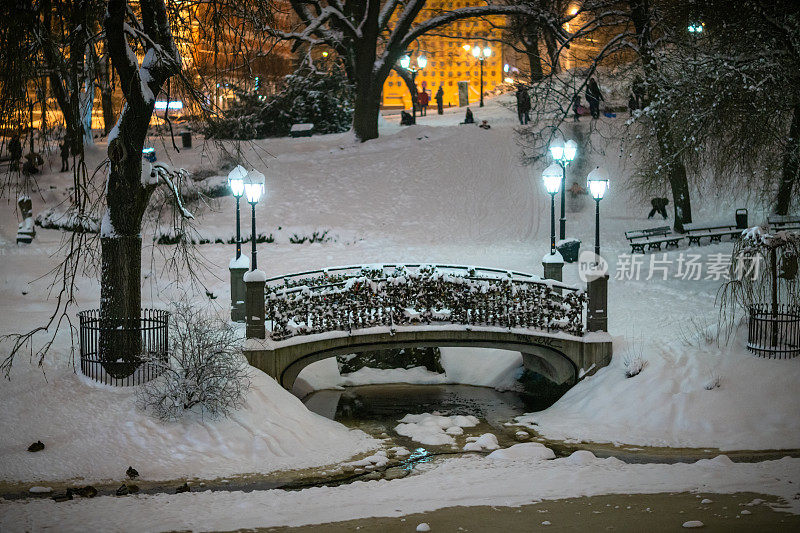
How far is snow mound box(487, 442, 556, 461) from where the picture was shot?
15.5m

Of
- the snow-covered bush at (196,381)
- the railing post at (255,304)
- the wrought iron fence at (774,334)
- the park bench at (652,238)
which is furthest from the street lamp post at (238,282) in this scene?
the park bench at (652,238)

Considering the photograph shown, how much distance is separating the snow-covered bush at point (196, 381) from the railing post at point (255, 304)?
160cm

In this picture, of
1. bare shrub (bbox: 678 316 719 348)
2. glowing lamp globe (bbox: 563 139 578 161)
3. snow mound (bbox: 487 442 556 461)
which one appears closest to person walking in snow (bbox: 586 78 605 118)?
glowing lamp globe (bbox: 563 139 578 161)

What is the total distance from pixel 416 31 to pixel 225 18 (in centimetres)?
2493

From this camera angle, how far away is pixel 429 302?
63.9 feet

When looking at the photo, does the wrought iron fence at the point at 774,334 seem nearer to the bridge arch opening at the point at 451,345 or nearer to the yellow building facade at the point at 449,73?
the bridge arch opening at the point at 451,345

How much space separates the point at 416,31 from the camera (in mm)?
39625

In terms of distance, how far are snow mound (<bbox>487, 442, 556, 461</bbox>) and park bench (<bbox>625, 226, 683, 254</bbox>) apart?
13.5 m

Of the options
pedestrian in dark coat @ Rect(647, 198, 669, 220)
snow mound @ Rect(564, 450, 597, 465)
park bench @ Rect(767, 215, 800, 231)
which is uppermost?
pedestrian in dark coat @ Rect(647, 198, 669, 220)

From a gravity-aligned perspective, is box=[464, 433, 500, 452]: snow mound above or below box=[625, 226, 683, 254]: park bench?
below

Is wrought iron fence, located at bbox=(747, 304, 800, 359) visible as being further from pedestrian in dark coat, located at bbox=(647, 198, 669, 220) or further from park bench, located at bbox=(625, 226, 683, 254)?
pedestrian in dark coat, located at bbox=(647, 198, 669, 220)

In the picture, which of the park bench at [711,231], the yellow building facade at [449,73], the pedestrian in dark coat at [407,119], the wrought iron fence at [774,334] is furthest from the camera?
the yellow building facade at [449,73]

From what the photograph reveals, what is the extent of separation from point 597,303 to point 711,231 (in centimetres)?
1368

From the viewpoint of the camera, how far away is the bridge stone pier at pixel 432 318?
18531mm
